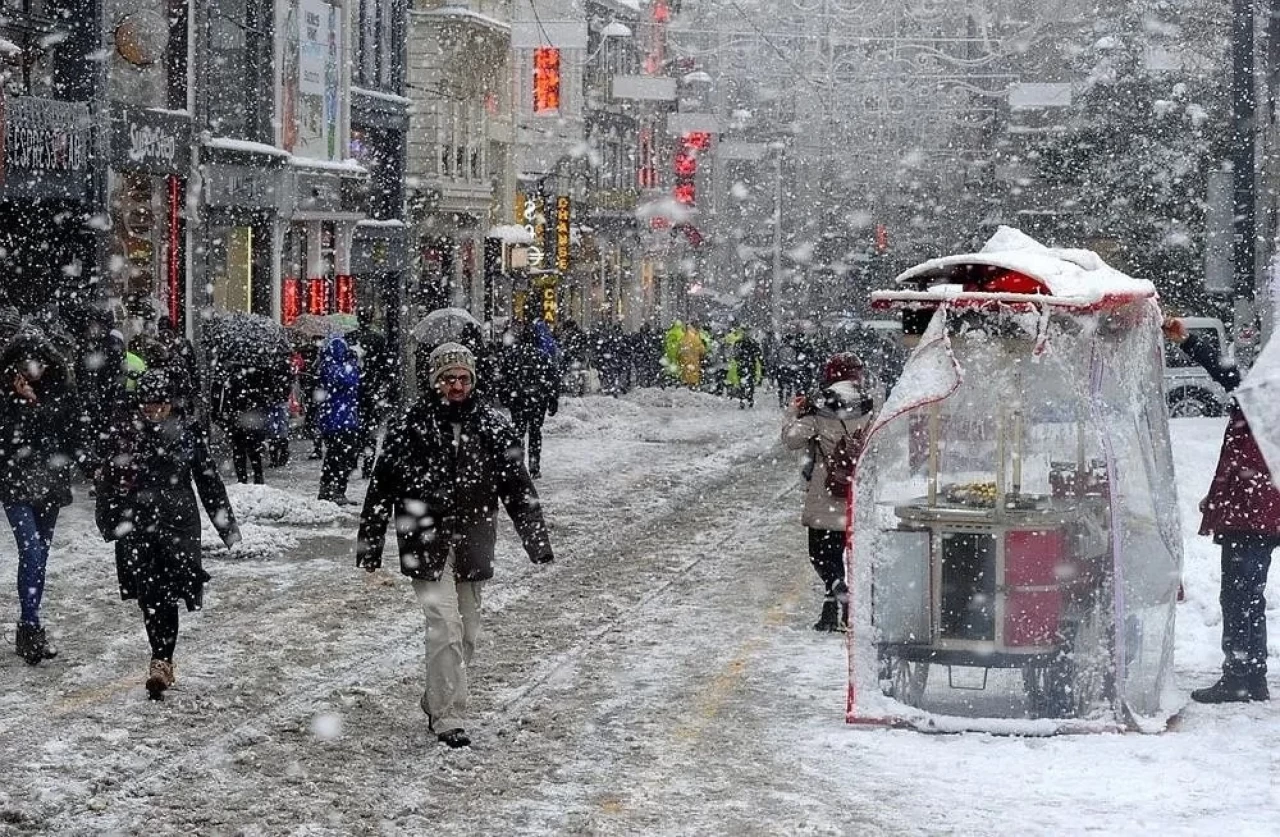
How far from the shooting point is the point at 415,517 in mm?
9172

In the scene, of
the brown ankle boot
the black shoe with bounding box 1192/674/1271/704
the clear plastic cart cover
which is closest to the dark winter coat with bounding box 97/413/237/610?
the brown ankle boot

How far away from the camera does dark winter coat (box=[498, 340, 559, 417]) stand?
22.3 metres

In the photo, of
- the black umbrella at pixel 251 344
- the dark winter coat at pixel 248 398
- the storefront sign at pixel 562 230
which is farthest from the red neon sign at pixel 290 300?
the storefront sign at pixel 562 230

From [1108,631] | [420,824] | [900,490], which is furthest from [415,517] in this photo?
[1108,631]

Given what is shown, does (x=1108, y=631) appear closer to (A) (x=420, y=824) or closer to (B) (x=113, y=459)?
(A) (x=420, y=824)

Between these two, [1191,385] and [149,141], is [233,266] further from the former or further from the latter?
[1191,385]

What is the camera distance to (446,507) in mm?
9242

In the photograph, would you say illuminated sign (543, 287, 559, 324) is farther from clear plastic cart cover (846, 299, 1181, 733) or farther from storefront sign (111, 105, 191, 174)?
clear plastic cart cover (846, 299, 1181, 733)

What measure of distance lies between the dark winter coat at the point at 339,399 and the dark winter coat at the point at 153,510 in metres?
9.11

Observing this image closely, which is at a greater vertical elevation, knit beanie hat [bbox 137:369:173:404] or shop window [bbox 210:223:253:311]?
shop window [bbox 210:223:253:311]

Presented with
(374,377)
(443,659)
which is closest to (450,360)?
(443,659)

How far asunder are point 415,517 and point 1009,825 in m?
2.92

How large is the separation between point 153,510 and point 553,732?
2.37 meters

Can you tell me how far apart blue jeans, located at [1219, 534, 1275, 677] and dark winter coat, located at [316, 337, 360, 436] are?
35.9 feet
